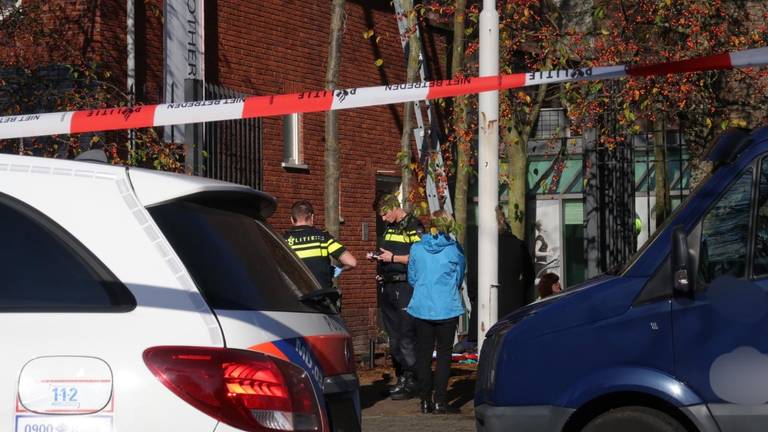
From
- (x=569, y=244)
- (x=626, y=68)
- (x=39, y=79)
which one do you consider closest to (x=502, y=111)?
(x=39, y=79)

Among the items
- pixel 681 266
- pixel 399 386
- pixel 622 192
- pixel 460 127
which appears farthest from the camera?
pixel 622 192

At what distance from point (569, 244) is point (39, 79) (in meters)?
12.7

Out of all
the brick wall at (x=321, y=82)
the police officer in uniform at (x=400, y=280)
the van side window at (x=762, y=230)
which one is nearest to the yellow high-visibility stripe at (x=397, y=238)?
the police officer in uniform at (x=400, y=280)

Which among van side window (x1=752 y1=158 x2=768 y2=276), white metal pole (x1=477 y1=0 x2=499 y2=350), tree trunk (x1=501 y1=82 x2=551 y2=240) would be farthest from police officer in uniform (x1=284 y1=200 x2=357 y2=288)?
tree trunk (x1=501 y1=82 x2=551 y2=240)

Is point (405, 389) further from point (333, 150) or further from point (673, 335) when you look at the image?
point (673, 335)

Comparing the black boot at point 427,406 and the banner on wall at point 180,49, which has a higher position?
the banner on wall at point 180,49

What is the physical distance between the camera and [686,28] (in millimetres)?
17781

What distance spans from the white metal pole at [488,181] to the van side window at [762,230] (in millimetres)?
5333

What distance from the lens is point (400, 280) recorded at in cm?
1341

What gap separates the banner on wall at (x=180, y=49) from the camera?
637 inches

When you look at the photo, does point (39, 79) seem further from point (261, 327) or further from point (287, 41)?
point (261, 327)

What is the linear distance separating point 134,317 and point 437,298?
24.8 feet

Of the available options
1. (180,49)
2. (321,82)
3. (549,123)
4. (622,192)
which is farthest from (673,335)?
(549,123)

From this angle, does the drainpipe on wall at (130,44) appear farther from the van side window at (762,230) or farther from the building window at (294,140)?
the van side window at (762,230)
